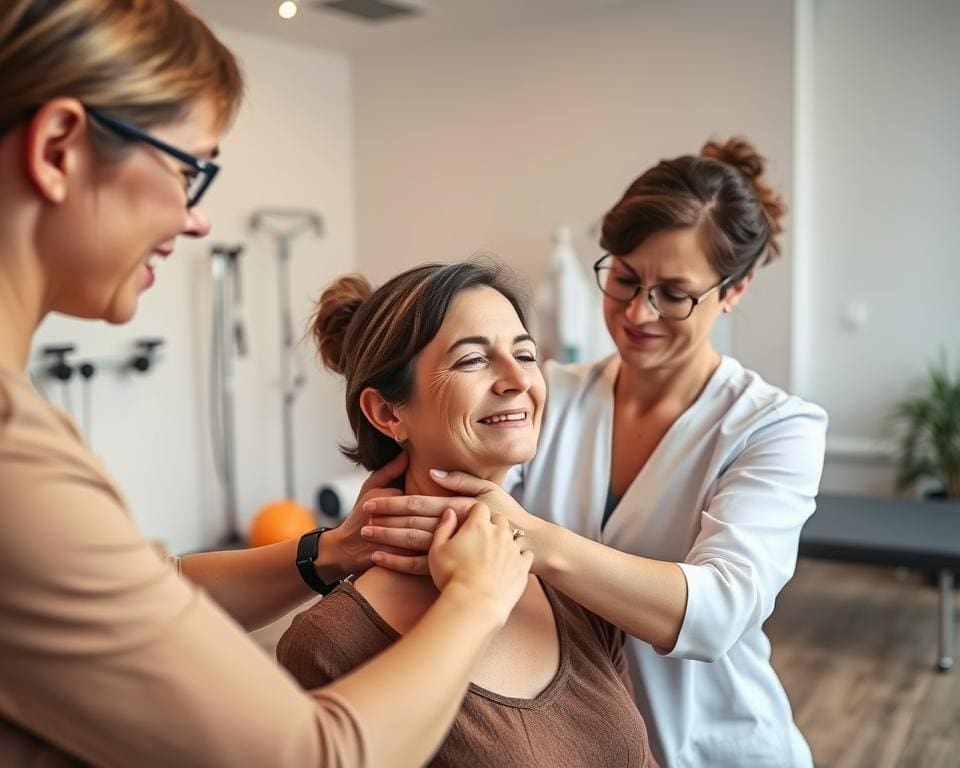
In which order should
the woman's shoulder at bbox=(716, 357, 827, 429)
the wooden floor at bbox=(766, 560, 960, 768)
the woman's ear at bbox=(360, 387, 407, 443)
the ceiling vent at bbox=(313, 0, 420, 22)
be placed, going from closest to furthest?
the woman's ear at bbox=(360, 387, 407, 443), the woman's shoulder at bbox=(716, 357, 827, 429), the wooden floor at bbox=(766, 560, 960, 768), the ceiling vent at bbox=(313, 0, 420, 22)

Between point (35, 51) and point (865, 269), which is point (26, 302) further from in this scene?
point (865, 269)

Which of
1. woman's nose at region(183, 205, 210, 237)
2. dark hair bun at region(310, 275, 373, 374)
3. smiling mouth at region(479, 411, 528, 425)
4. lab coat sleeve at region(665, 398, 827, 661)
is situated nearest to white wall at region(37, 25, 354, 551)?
Answer: dark hair bun at region(310, 275, 373, 374)

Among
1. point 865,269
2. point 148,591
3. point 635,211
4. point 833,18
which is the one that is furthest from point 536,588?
point 833,18

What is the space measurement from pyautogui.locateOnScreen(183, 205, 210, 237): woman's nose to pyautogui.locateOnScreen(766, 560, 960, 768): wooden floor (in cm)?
293

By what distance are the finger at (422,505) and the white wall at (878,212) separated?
4.33m

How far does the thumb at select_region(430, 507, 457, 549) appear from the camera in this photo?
118 centimetres

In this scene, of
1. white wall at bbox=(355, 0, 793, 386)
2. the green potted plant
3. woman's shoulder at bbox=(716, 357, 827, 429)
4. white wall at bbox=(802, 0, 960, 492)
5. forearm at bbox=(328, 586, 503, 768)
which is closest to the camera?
forearm at bbox=(328, 586, 503, 768)

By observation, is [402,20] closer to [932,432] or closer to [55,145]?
[932,432]

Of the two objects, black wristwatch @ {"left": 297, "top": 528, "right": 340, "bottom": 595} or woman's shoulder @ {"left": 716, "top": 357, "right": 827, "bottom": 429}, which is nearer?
black wristwatch @ {"left": 297, "top": 528, "right": 340, "bottom": 595}

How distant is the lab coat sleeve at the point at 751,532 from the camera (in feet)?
4.85

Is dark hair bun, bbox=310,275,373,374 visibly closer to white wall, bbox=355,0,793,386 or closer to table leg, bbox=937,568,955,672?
table leg, bbox=937,568,955,672

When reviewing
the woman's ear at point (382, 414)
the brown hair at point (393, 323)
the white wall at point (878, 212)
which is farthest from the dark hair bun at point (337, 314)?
the white wall at point (878, 212)

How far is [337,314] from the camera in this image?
165 cm

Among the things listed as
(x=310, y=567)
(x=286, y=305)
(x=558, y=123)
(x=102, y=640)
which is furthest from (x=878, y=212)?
(x=102, y=640)
